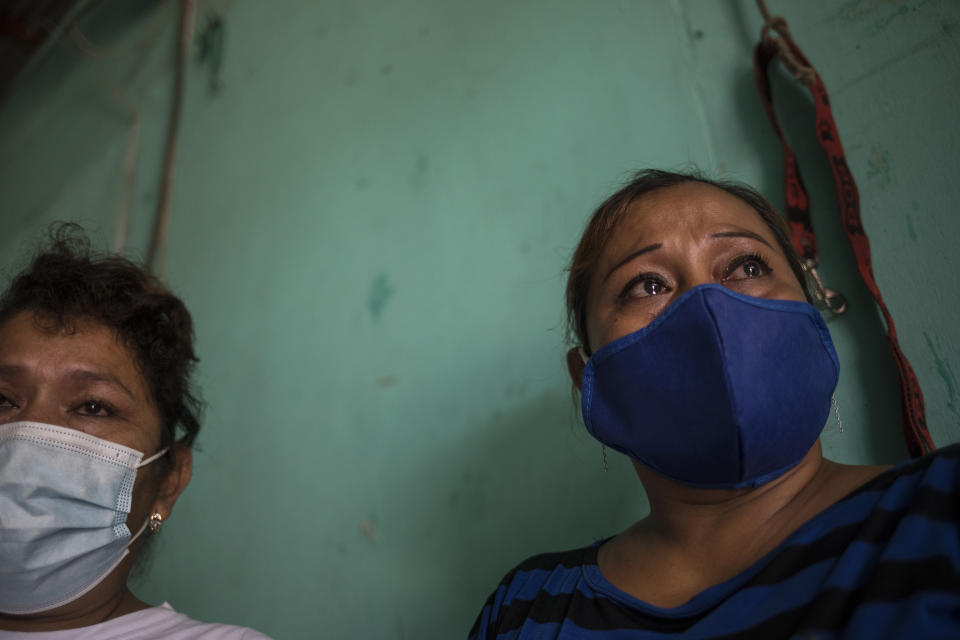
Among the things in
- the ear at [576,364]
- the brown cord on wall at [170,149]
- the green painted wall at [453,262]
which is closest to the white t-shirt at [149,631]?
the green painted wall at [453,262]

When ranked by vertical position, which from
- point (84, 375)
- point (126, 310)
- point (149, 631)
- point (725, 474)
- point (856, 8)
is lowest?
point (149, 631)

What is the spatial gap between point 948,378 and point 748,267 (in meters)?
0.38

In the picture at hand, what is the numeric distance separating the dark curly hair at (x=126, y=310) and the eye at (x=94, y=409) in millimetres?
98

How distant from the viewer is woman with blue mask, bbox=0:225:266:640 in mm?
917

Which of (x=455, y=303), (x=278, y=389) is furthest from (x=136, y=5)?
(x=455, y=303)

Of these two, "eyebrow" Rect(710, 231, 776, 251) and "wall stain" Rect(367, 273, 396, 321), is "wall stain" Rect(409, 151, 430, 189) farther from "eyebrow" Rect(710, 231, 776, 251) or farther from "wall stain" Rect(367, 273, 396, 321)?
"eyebrow" Rect(710, 231, 776, 251)

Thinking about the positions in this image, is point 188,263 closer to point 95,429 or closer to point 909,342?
point 95,429

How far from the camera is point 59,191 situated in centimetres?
249

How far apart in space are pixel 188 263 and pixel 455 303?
1061mm

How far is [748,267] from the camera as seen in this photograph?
865 mm

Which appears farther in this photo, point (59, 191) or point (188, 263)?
point (59, 191)

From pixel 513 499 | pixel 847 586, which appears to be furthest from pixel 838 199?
pixel 513 499

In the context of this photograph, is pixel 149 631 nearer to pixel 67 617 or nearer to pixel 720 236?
pixel 67 617

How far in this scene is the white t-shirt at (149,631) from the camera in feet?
3.12
